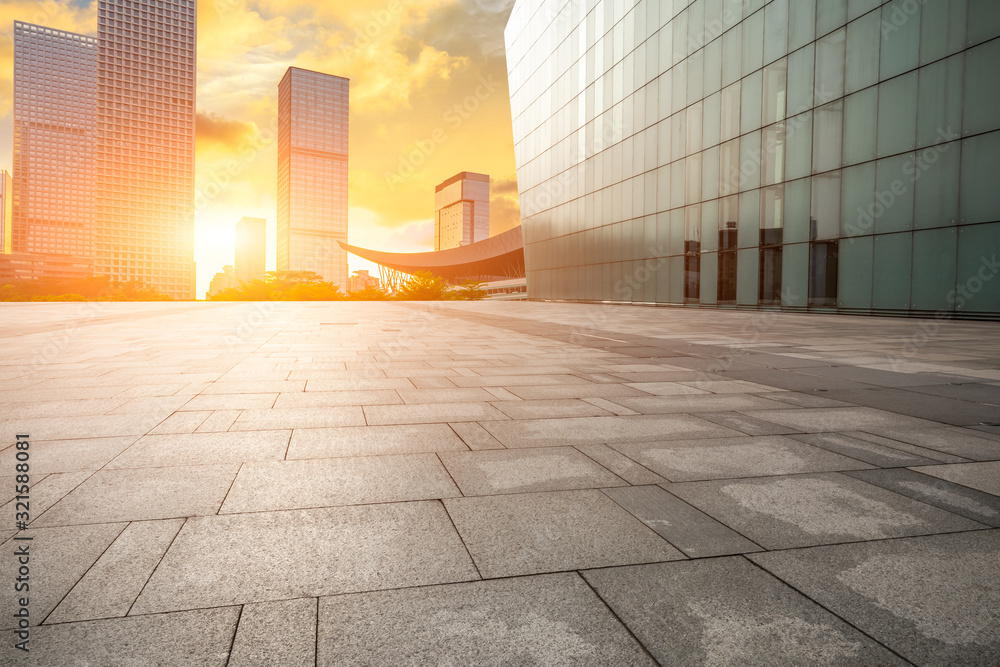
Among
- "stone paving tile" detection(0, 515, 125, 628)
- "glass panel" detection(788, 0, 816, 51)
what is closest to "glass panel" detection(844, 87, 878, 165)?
"glass panel" detection(788, 0, 816, 51)

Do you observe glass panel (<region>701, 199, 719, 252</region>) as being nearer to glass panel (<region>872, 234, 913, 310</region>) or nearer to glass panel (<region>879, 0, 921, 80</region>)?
glass panel (<region>872, 234, 913, 310</region>)

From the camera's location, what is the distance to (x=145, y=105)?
11794 cm

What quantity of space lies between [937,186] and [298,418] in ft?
67.2

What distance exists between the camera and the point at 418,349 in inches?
424

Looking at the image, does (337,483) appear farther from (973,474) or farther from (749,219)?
(749,219)

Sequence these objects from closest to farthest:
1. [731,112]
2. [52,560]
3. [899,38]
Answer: [52,560] < [899,38] < [731,112]

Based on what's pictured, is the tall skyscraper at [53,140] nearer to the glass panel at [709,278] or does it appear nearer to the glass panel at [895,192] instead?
the glass panel at [709,278]

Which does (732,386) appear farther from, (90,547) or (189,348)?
(189,348)

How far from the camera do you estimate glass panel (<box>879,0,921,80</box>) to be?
734 inches

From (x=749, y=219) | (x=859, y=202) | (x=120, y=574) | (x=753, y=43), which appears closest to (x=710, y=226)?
(x=749, y=219)

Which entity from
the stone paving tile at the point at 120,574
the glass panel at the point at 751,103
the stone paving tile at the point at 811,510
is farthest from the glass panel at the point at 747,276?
the stone paving tile at the point at 120,574

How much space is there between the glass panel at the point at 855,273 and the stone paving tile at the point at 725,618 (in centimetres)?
2114

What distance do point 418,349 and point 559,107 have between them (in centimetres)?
3626

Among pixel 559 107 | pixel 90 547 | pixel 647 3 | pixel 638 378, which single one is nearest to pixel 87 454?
pixel 90 547
